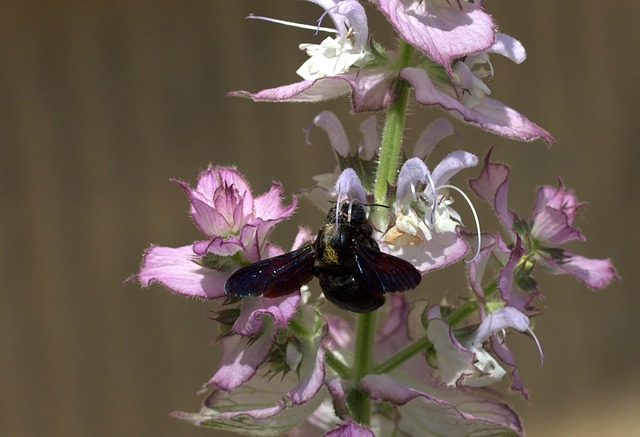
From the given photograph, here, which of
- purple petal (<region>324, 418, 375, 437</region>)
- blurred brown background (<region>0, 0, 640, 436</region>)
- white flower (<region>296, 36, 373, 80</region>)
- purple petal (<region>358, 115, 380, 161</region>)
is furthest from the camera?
blurred brown background (<region>0, 0, 640, 436</region>)

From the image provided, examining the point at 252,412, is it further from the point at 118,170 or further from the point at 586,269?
the point at 118,170

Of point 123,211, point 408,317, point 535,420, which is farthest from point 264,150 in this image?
point 408,317

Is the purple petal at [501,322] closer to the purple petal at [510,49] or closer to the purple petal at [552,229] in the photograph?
the purple petal at [552,229]

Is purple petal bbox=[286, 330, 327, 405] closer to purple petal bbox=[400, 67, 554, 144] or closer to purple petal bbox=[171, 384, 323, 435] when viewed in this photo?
purple petal bbox=[171, 384, 323, 435]

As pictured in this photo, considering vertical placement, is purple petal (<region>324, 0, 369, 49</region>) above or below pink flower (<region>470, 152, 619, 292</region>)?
above

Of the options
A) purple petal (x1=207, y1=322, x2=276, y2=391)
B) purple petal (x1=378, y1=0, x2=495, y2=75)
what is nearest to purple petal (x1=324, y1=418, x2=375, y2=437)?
purple petal (x1=207, y1=322, x2=276, y2=391)

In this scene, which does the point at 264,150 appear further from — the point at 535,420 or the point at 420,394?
the point at 420,394

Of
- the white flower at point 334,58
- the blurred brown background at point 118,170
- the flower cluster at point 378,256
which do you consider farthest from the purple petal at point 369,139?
the blurred brown background at point 118,170
